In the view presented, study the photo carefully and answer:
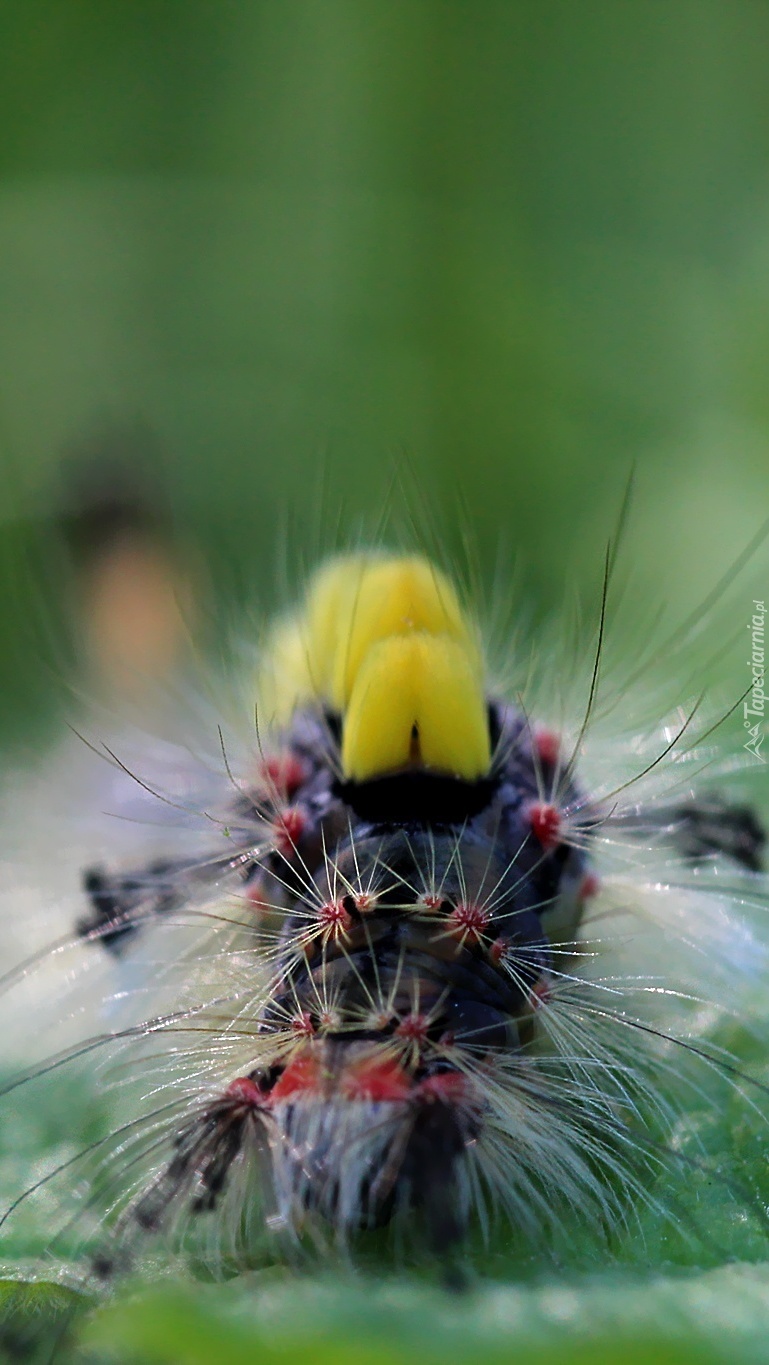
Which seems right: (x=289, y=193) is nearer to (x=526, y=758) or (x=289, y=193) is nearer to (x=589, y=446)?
(x=589, y=446)

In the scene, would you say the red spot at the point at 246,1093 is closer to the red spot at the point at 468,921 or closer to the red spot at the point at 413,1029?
the red spot at the point at 413,1029

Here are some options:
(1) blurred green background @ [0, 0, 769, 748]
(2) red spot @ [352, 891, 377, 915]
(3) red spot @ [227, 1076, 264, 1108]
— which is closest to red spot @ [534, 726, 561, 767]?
(2) red spot @ [352, 891, 377, 915]

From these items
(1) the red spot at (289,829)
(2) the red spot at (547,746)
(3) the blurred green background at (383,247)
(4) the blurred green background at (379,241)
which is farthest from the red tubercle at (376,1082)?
(4) the blurred green background at (379,241)

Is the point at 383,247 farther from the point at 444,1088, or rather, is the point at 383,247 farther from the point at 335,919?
the point at 444,1088

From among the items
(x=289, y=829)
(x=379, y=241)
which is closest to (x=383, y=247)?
(x=379, y=241)

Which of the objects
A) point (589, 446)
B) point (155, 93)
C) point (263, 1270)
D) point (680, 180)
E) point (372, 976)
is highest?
point (155, 93)

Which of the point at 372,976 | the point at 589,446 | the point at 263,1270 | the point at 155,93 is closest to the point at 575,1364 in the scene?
the point at 263,1270

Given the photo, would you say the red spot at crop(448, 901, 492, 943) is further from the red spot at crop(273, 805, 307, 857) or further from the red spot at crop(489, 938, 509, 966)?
the red spot at crop(273, 805, 307, 857)
